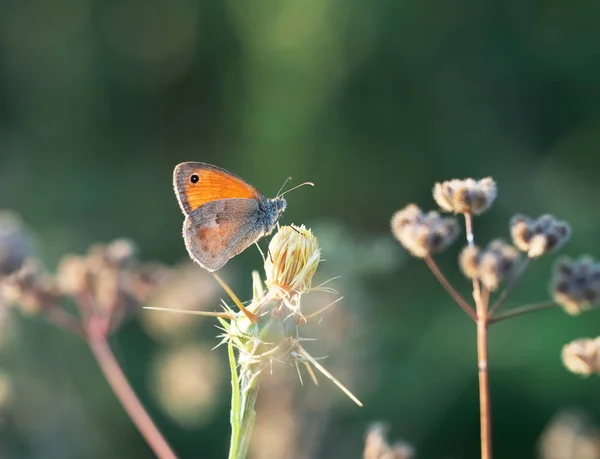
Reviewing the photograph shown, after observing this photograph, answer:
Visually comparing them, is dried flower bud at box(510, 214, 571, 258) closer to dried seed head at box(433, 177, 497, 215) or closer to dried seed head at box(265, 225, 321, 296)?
dried seed head at box(433, 177, 497, 215)

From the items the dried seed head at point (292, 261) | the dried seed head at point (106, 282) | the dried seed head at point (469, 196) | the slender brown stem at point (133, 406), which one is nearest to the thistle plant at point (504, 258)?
the dried seed head at point (469, 196)

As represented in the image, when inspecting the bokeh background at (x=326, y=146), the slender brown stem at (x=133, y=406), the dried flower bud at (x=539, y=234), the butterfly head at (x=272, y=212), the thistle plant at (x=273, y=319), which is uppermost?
the dried flower bud at (x=539, y=234)

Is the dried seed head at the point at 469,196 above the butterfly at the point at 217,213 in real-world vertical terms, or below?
above

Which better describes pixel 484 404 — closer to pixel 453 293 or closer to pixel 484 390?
pixel 484 390

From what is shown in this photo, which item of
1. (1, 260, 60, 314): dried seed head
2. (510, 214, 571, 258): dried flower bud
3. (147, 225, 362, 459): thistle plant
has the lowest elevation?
(1, 260, 60, 314): dried seed head

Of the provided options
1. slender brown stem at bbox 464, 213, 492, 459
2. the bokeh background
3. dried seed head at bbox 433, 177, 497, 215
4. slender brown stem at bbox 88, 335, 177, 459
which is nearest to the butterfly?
slender brown stem at bbox 88, 335, 177, 459

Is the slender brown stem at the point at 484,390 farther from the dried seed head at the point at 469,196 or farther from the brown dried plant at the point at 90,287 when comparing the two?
the brown dried plant at the point at 90,287

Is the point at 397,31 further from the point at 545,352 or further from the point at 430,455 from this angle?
the point at 430,455

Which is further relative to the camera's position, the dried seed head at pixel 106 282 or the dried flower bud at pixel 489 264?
the dried seed head at pixel 106 282
